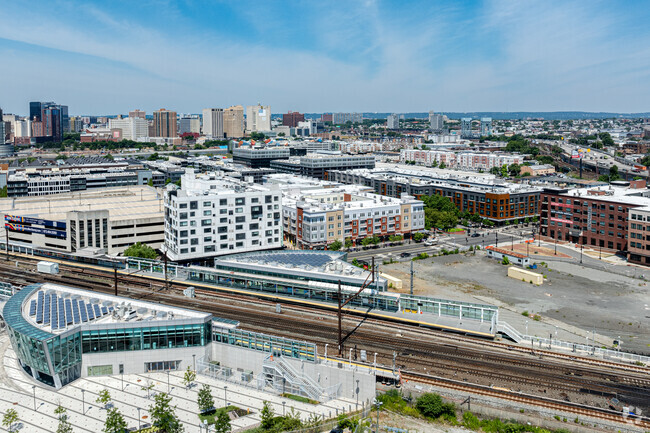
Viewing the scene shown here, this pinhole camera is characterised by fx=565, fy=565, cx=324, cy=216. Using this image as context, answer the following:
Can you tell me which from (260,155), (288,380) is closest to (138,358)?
(288,380)

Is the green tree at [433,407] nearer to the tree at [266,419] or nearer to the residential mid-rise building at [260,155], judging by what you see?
the tree at [266,419]

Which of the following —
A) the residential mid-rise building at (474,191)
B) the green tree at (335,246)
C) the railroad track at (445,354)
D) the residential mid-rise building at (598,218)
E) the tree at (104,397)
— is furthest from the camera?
the residential mid-rise building at (474,191)

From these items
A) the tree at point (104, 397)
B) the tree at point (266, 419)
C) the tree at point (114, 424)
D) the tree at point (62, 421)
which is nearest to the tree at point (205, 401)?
the tree at point (266, 419)

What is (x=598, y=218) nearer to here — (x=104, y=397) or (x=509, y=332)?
(x=509, y=332)

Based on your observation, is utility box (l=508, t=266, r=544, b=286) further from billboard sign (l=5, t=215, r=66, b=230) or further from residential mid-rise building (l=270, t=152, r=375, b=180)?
residential mid-rise building (l=270, t=152, r=375, b=180)

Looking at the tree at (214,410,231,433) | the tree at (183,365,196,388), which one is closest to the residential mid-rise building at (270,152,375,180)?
the tree at (183,365,196,388)
